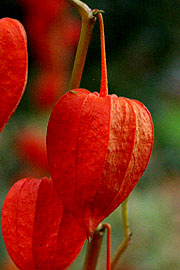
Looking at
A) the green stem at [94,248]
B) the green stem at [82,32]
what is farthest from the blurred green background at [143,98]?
the green stem at [82,32]

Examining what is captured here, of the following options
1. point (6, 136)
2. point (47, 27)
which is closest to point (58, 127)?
point (6, 136)

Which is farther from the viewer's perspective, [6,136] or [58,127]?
[6,136]

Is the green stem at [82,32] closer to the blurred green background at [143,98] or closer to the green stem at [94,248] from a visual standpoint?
the green stem at [94,248]

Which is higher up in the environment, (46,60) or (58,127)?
(58,127)

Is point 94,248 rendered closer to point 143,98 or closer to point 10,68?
point 10,68

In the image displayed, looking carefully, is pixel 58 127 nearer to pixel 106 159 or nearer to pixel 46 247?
pixel 106 159

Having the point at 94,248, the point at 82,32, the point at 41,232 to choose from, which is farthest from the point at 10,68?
the point at 94,248

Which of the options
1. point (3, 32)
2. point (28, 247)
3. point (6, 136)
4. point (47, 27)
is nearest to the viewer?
point (3, 32)
